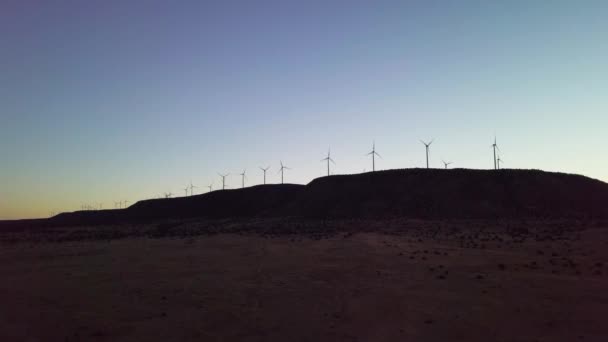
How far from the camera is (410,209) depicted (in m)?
73.5

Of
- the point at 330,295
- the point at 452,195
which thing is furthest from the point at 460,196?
the point at 330,295

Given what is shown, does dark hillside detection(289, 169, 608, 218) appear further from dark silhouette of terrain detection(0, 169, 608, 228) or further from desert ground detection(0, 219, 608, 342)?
desert ground detection(0, 219, 608, 342)

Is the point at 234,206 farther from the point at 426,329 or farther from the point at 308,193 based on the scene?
the point at 426,329

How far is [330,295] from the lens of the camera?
16984 mm

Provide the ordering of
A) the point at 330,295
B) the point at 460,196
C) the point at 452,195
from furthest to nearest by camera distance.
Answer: the point at 452,195 < the point at 460,196 < the point at 330,295

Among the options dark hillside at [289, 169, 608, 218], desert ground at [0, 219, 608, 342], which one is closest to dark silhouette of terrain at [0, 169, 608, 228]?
dark hillside at [289, 169, 608, 218]

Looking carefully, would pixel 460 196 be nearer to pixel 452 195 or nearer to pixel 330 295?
pixel 452 195

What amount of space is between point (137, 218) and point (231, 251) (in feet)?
382

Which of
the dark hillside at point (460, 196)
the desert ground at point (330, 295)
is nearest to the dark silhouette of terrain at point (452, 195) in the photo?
the dark hillside at point (460, 196)

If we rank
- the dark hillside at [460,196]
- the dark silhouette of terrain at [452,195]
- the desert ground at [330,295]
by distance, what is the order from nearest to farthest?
the desert ground at [330,295], the dark silhouette of terrain at [452,195], the dark hillside at [460,196]

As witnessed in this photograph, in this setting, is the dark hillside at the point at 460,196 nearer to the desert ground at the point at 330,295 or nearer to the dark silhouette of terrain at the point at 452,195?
the dark silhouette of terrain at the point at 452,195

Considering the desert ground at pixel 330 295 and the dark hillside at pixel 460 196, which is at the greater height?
the dark hillside at pixel 460 196

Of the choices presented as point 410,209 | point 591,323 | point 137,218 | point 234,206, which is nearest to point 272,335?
point 591,323

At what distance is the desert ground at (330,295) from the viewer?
42.4 feet
